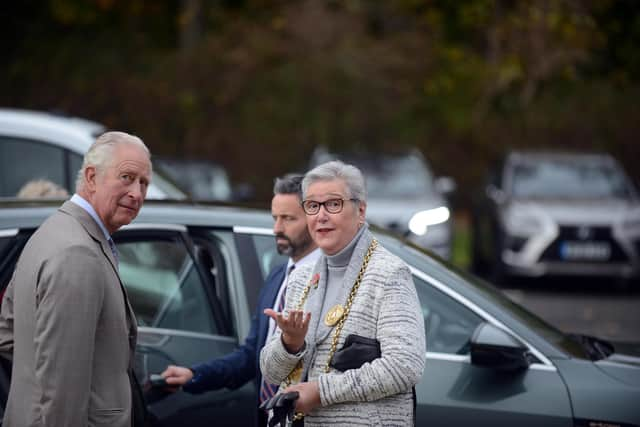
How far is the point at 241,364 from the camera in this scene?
11.8 ft

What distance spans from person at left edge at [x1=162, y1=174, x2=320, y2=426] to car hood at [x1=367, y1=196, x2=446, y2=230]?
312 inches

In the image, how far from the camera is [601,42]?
15602mm

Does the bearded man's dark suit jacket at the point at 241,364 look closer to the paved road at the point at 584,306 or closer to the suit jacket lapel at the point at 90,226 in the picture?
the suit jacket lapel at the point at 90,226

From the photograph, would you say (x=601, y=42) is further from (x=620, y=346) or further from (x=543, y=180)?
(x=620, y=346)

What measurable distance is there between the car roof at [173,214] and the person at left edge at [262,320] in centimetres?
37

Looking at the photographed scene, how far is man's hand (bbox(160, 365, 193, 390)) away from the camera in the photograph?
11.6 feet

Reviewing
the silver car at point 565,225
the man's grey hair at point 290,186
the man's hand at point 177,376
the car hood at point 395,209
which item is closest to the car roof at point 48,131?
the man's grey hair at point 290,186

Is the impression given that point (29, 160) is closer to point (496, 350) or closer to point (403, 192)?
point (496, 350)

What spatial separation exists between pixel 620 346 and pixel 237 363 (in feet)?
6.15

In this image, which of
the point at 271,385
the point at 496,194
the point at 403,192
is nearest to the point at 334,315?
the point at 271,385

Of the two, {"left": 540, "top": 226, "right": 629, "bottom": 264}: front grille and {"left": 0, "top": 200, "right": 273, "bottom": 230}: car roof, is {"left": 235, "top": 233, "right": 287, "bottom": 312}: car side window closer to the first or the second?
{"left": 0, "top": 200, "right": 273, "bottom": 230}: car roof

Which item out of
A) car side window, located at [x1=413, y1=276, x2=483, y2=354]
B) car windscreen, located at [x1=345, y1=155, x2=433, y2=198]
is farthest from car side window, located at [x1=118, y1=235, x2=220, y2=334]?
car windscreen, located at [x1=345, y1=155, x2=433, y2=198]

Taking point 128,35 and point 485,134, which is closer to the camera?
point 485,134

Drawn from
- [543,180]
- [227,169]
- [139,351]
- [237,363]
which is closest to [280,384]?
[237,363]
